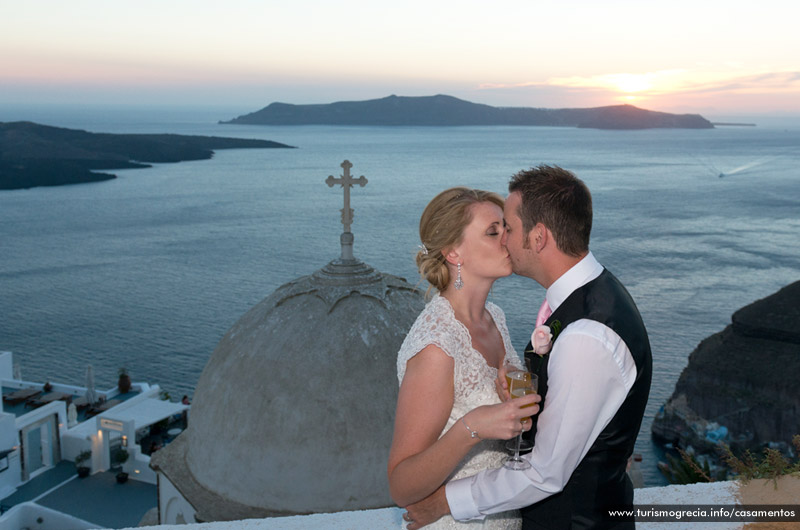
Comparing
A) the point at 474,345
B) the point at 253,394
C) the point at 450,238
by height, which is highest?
the point at 450,238

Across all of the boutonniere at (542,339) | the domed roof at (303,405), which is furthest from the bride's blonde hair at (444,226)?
the domed roof at (303,405)

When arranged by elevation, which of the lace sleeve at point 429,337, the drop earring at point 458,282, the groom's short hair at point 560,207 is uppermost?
the groom's short hair at point 560,207

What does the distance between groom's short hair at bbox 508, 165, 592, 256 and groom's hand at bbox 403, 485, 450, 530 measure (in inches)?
40.7

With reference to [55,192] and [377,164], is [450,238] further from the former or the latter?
[377,164]

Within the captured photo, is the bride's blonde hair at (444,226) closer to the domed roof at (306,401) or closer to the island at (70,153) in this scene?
the domed roof at (306,401)

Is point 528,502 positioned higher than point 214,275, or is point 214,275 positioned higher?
point 528,502

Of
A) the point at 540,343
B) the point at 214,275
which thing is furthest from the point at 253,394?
the point at 214,275

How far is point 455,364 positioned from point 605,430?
1.96 ft

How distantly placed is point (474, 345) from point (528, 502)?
2.26ft

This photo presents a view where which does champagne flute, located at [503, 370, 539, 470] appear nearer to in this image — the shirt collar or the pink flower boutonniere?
the pink flower boutonniere

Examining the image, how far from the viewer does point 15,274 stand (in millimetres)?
59062

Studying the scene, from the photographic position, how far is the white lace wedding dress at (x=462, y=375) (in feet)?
9.18

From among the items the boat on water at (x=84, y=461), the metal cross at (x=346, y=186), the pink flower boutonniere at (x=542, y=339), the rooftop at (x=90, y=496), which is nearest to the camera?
the pink flower boutonniere at (x=542, y=339)

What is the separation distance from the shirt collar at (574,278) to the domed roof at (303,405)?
5.37 meters
